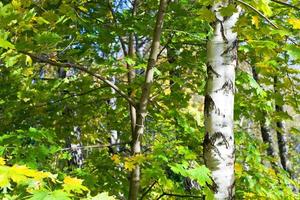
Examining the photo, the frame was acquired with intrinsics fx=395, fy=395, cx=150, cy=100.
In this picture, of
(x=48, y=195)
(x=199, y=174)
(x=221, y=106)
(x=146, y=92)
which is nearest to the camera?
(x=48, y=195)

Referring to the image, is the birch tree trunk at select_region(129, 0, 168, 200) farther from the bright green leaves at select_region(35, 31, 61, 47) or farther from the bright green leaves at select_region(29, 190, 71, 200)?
the bright green leaves at select_region(29, 190, 71, 200)

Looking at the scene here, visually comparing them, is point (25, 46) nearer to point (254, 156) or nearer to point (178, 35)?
point (178, 35)

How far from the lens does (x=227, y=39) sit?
3119 mm

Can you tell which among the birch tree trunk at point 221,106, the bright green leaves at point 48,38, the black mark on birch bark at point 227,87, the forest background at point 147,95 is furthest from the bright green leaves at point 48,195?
the black mark on birch bark at point 227,87

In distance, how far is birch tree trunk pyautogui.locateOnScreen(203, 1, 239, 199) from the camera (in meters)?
2.98

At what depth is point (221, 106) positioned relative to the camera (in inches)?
119

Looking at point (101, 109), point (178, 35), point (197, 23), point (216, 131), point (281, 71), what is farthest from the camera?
point (101, 109)

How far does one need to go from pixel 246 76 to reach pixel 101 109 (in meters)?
2.14

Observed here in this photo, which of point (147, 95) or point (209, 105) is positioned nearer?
point (209, 105)

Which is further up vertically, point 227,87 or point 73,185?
point 227,87

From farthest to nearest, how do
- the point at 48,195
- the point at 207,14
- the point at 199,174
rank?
the point at 207,14, the point at 199,174, the point at 48,195

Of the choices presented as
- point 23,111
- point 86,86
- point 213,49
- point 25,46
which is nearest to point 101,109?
point 86,86

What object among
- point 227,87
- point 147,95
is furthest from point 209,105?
point 147,95

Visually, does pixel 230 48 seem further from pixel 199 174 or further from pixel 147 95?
pixel 199 174
